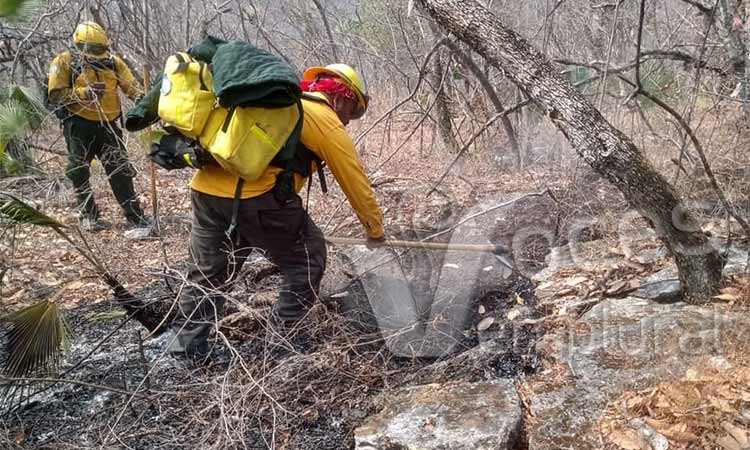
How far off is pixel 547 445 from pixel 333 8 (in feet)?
34.0

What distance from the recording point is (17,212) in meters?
2.48

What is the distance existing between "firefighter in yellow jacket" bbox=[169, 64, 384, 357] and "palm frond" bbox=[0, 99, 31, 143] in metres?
1.74

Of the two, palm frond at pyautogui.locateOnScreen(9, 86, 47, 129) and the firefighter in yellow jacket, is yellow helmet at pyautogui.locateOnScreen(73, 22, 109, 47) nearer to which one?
palm frond at pyautogui.locateOnScreen(9, 86, 47, 129)

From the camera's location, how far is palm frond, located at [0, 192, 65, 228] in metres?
2.45

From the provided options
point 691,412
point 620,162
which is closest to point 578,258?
point 620,162

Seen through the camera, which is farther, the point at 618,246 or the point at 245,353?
the point at 618,246

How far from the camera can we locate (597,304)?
9.87 ft

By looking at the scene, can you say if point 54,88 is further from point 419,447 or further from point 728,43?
point 728,43

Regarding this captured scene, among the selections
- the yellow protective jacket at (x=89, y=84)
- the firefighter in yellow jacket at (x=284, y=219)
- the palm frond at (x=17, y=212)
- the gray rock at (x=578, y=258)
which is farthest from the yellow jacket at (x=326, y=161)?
the yellow protective jacket at (x=89, y=84)

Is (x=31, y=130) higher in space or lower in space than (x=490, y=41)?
lower

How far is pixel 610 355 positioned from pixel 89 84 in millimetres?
4316

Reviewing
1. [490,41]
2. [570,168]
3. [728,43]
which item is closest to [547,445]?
[490,41]

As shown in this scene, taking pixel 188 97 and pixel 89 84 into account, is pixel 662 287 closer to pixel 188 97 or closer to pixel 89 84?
pixel 188 97

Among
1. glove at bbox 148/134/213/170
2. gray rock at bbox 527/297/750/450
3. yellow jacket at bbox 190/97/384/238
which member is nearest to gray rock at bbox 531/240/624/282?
gray rock at bbox 527/297/750/450
